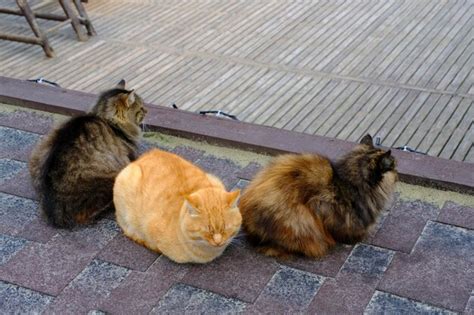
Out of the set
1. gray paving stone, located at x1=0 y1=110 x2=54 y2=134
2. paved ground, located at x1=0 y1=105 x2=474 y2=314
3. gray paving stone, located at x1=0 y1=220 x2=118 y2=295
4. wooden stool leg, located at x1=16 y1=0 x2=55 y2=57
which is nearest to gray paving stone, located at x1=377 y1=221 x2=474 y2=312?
paved ground, located at x1=0 y1=105 x2=474 y2=314

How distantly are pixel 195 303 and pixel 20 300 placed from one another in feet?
2.97

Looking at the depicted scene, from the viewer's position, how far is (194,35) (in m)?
7.46

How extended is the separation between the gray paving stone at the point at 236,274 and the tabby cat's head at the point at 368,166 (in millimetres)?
629

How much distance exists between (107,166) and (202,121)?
3.51 ft

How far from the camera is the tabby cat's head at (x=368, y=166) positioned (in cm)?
387

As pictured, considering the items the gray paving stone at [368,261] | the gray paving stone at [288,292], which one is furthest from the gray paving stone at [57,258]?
the gray paving stone at [368,261]

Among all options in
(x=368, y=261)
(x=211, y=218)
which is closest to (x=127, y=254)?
(x=211, y=218)

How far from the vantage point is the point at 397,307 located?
11.7ft

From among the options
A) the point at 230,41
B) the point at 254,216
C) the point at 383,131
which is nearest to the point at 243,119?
the point at 383,131

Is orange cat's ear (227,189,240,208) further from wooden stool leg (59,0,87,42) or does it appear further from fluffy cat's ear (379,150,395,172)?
wooden stool leg (59,0,87,42)

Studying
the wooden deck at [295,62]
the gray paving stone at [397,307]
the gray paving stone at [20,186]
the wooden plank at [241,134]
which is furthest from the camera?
the wooden deck at [295,62]

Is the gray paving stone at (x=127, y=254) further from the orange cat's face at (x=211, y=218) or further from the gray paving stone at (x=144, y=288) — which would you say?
the orange cat's face at (x=211, y=218)

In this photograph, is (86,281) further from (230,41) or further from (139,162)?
(230,41)

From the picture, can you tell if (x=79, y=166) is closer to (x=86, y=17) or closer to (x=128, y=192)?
(x=128, y=192)
